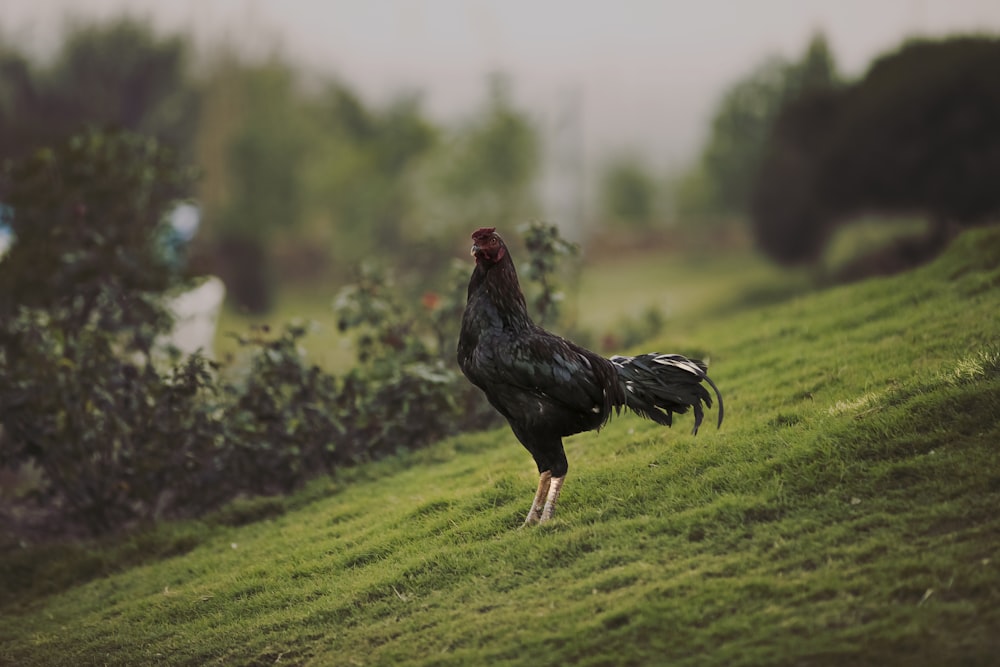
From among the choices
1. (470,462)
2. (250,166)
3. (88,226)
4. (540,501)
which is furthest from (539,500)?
(250,166)

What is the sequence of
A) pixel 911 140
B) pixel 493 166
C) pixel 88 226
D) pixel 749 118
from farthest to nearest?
pixel 493 166 → pixel 749 118 → pixel 911 140 → pixel 88 226

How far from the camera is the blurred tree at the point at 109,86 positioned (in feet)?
106

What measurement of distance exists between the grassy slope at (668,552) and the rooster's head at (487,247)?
166 centimetres

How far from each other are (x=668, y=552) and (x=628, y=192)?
37068mm

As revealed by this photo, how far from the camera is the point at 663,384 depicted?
6.05 m

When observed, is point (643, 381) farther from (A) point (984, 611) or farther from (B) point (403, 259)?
(B) point (403, 259)

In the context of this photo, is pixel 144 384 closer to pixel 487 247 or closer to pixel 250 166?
pixel 487 247

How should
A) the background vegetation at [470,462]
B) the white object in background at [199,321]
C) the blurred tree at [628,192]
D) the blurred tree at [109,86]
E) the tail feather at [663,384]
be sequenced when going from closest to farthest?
the background vegetation at [470,462] → the tail feather at [663,384] → the white object in background at [199,321] → the blurred tree at [109,86] → the blurred tree at [628,192]

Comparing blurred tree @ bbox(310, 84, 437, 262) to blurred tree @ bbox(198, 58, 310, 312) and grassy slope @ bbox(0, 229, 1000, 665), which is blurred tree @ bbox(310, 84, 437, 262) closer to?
blurred tree @ bbox(198, 58, 310, 312)

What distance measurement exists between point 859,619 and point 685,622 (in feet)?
2.51

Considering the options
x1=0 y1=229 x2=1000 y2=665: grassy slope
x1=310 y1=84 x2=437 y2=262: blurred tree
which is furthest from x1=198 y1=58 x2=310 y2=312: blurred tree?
x1=0 y1=229 x2=1000 y2=665: grassy slope

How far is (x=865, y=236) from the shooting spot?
1902 centimetres

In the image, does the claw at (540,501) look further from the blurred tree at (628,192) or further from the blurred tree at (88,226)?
the blurred tree at (628,192)

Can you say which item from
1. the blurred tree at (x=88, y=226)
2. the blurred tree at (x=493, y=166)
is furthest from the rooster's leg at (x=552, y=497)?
the blurred tree at (x=493, y=166)
